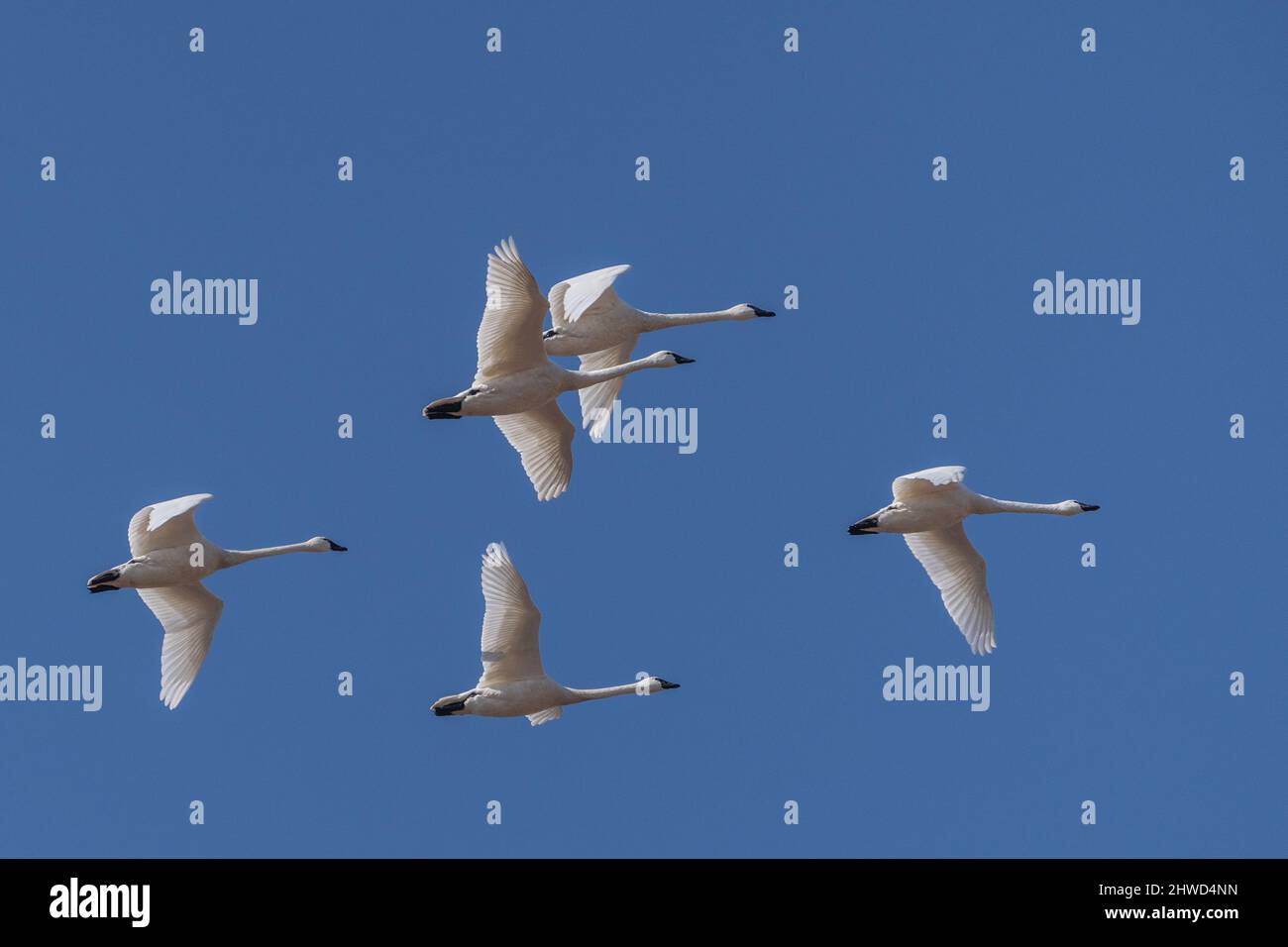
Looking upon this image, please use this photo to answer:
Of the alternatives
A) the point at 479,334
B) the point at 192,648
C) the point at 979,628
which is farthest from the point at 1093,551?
the point at 192,648

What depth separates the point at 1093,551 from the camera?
3422 centimetres

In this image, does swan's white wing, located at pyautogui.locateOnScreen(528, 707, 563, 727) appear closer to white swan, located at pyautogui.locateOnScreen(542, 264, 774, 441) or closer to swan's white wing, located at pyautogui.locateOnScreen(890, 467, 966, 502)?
white swan, located at pyautogui.locateOnScreen(542, 264, 774, 441)

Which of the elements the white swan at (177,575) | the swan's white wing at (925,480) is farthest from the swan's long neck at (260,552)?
the swan's white wing at (925,480)

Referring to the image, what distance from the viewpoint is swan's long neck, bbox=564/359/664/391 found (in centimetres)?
2962

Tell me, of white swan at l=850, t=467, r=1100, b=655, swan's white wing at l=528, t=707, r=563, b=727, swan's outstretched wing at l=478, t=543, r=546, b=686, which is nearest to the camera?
swan's outstretched wing at l=478, t=543, r=546, b=686

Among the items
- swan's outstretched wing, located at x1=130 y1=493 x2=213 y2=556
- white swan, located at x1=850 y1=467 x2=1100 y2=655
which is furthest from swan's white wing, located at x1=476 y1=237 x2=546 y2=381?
white swan, located at x1=850 y1=467 x2=1100 y2=655

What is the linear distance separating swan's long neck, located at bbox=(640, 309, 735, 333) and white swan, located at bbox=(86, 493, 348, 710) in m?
5.11

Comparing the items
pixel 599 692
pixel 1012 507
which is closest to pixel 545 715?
pixel 599 692

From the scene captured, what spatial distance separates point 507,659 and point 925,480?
5.58 metres

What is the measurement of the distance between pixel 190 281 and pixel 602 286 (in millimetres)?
7656

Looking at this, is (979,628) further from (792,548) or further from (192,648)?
(192,648)

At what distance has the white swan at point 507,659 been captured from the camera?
29.0 meters
